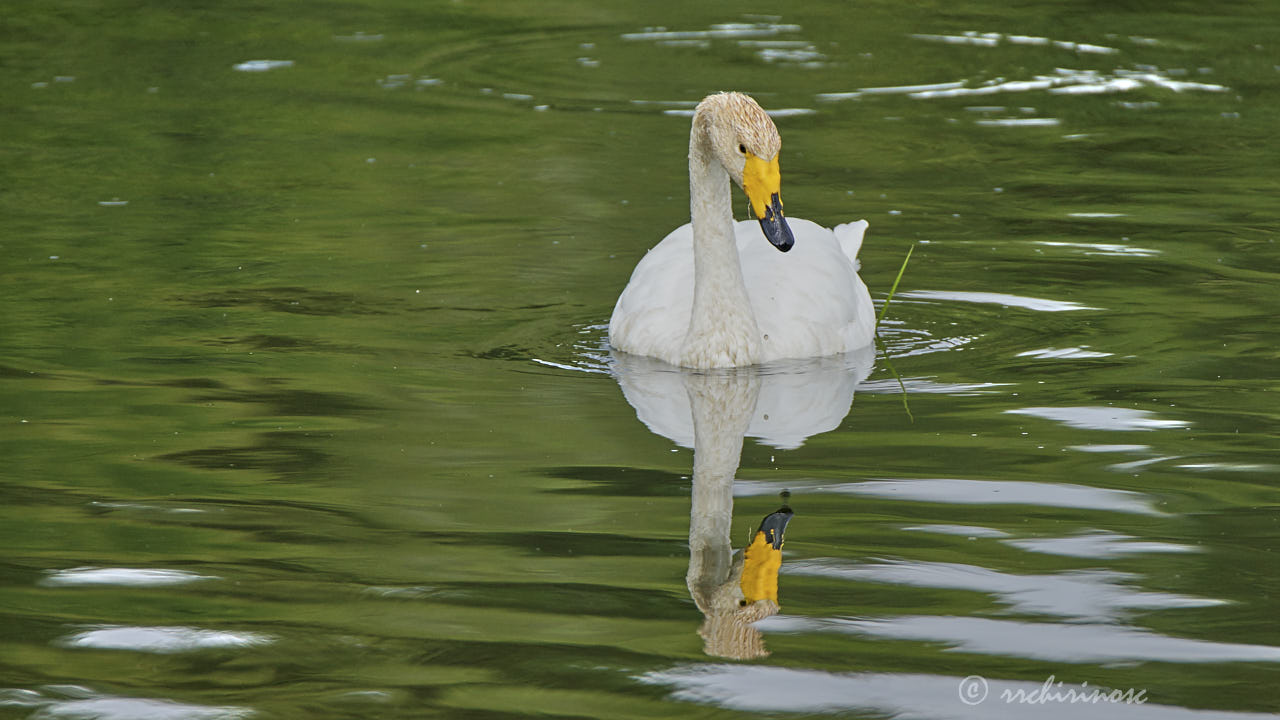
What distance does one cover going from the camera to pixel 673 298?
9734mm

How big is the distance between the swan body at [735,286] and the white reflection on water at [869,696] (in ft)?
11.1

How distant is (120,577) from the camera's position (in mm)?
6309

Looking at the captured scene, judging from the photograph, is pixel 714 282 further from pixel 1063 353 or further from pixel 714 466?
pixel 714 466

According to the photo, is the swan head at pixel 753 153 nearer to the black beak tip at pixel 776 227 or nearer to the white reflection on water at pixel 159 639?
the black beak tip at pixel 776 227

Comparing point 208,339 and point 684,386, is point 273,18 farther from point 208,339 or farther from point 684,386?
point 684,386

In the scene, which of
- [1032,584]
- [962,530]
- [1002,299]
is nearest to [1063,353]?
[1002,299]

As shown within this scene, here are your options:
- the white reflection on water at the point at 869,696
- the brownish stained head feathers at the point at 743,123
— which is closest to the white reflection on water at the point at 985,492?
the white reflection on water at the point at 869,696

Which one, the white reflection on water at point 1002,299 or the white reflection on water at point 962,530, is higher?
the white reflection on water at point 962,530

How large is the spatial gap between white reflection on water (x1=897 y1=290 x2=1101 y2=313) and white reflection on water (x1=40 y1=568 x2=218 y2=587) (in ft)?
17.9

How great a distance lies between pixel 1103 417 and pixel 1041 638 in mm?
2690

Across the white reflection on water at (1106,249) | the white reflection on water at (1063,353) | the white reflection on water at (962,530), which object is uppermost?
the white reflection on water at (962,530)

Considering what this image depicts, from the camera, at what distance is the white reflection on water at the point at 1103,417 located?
8.00 meters

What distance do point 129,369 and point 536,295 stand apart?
8.49ft

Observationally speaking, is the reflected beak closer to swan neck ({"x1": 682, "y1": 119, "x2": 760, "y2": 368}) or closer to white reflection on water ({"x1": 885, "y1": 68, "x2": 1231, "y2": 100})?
swan neck ({"x1": 682, "y1": 119, "x2": 760, "y2": 368})
